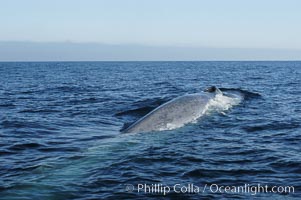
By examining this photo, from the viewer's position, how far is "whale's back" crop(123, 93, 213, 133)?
16.5 meters

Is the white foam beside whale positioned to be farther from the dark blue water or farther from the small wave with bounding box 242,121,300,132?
the small wave with bounding box 242,121,300,132

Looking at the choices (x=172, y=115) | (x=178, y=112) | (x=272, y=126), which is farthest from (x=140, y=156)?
(x=272, y=126)

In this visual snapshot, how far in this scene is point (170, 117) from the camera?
17.5m

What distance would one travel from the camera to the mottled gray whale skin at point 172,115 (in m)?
16.5

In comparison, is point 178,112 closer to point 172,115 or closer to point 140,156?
point 172,115

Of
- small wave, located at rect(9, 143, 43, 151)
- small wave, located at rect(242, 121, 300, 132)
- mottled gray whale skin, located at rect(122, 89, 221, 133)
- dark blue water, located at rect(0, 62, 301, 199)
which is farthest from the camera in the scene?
small wave, located at rect(242, 121, 300, 132)

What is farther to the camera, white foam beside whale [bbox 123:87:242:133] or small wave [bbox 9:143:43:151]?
white foam beside whale [bbox 123:87:242:133]

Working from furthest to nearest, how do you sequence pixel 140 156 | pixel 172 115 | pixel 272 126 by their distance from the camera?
1. pixel 272 126
2. pixel 172 115
3. pixel 140 156

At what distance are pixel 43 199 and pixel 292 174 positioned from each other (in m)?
6.20

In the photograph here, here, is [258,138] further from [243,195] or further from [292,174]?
[243,195]

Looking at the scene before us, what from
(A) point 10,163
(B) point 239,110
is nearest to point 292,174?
(A) point 10,163

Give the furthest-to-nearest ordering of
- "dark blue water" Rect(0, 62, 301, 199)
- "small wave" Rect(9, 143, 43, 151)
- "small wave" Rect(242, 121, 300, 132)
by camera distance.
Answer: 1. "small wave" Rect(242, 121, 300, 132)
2. "small wave" Rect(9, 143, 43, 151)
3. "dark blue water" Rect(0, 62, 301, 199)

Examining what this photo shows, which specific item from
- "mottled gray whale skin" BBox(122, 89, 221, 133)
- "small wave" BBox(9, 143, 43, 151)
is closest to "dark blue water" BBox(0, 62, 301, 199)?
"small wave" BBox(9, 143, 43, 151)

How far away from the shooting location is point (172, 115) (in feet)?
58.3
